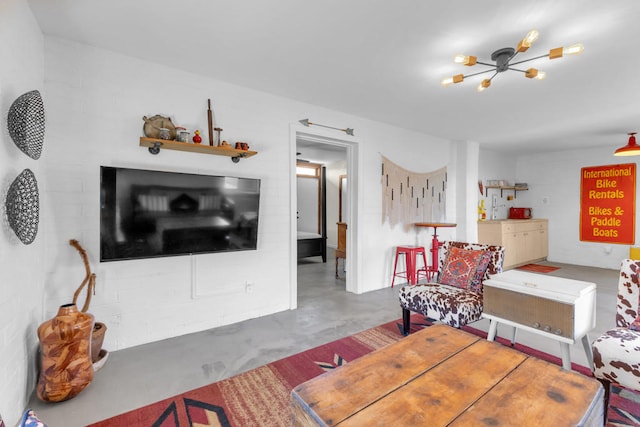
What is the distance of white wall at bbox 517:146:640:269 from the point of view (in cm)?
574

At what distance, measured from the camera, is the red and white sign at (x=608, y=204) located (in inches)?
215

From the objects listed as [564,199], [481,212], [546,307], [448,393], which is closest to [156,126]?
[448,393]

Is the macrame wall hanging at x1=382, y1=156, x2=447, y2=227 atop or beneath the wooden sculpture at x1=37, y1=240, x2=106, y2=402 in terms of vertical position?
atop

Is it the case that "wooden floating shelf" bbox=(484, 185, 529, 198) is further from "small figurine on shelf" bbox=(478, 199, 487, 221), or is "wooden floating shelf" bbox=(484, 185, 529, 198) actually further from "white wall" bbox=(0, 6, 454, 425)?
"white wall" bbox=(0, 6, 454, 425)

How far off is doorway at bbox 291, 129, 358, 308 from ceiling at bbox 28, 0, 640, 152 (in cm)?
56

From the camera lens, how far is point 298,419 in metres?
1.07

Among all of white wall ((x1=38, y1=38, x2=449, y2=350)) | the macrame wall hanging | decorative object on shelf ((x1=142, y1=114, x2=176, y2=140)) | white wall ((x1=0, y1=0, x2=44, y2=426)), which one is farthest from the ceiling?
the macrame wall hanging

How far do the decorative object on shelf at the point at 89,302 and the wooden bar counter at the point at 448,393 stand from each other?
1808 millimetres

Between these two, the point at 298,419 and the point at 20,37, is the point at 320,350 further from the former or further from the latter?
the point at 20,37

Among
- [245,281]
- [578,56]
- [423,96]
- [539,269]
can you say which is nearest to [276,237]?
[245,281]

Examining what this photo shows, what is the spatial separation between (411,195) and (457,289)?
2.27 metres

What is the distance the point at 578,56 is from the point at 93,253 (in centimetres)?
414

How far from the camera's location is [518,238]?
5.80 m

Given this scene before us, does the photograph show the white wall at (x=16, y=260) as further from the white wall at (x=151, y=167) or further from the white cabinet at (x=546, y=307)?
the white cabinet at (x=546, y=307)
